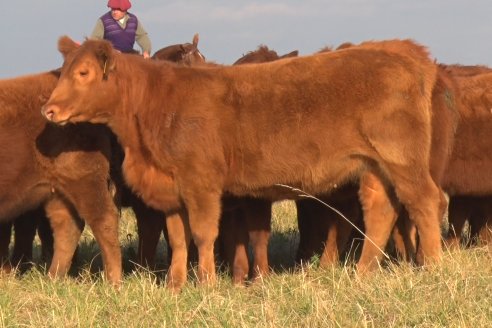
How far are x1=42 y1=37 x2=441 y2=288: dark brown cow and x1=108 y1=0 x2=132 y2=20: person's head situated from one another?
3159 mm

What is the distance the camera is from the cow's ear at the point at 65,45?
826 centimetres

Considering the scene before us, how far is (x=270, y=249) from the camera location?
10.5m

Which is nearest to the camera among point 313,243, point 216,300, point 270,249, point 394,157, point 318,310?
point 318,310

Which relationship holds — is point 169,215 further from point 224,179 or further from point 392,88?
point 392,88

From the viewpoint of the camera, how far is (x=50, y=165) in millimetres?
8312

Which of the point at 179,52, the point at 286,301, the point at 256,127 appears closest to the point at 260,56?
the point at 179,52

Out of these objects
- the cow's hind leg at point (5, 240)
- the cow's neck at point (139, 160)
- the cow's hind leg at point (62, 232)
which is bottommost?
the cow's hind leg at point (5, 240)

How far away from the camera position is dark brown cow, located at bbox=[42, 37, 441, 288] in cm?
776

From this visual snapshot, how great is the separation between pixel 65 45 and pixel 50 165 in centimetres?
103

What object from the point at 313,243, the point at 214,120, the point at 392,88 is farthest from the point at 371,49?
the point at 313,243

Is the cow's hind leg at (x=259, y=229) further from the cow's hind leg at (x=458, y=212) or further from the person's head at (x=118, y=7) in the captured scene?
the person's head at (x=118, y=7)

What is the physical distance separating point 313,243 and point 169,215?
183 centimetres

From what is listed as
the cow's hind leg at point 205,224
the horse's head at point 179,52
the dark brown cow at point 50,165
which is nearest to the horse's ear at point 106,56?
the dark brown cow at point 50,165

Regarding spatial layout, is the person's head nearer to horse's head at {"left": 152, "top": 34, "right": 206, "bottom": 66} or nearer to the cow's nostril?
horse's head at {"left": 152, "top": 34, "right": 206, "bottom": 66}
